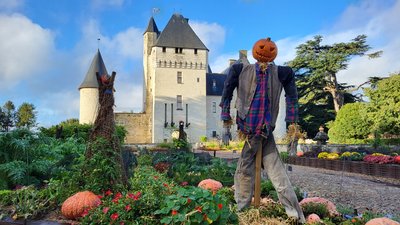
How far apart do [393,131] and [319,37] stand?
1718 centimetres

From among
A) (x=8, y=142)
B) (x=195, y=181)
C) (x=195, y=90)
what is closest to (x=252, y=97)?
(x=195, y=181)

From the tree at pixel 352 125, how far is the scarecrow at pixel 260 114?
26.5 meters

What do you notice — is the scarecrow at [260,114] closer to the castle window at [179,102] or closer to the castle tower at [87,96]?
the castle tower at [87,96]

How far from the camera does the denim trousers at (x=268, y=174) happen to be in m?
3.67

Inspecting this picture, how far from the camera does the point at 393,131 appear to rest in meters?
26.6

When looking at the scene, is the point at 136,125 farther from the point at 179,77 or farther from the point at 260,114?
the point at 260,114

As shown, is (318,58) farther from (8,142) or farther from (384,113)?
(8,142)

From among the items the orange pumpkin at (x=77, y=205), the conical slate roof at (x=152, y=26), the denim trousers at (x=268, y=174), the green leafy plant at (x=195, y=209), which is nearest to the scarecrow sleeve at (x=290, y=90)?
the denim trousers at (x=268, y=174)

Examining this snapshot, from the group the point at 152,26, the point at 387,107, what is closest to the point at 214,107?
the point at 152,26

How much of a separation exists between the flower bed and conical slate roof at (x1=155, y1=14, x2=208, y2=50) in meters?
31.5

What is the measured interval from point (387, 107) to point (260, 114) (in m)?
25.4

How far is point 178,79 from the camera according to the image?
44906mm

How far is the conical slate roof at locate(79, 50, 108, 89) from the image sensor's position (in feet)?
139

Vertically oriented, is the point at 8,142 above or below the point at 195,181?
above
